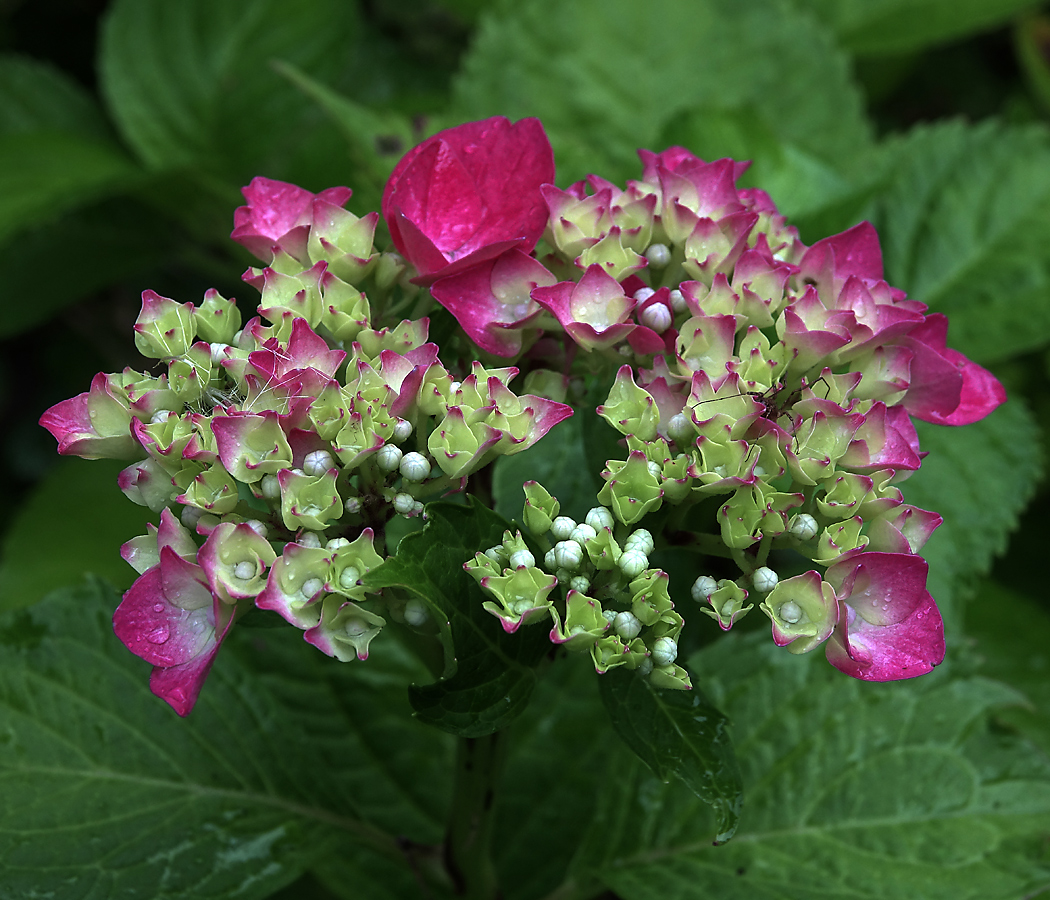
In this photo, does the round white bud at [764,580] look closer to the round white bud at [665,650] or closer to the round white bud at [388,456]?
the round white bud at [665,650]

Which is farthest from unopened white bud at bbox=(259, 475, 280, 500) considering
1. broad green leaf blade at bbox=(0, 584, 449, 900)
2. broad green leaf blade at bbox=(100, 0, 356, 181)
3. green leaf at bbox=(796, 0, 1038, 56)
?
green leaf at bbox=(796, 0, 1038, 56)

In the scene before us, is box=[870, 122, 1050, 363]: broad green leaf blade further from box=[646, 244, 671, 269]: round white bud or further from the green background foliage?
box=[646, 244, 671, 269]: round white bud

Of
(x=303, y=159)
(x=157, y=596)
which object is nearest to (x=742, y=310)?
(x=157, y=596)

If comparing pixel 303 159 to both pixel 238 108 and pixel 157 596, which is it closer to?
pixel 238 108

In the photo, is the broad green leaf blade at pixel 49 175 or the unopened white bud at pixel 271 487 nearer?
the unopened white bud at pixel 271 487

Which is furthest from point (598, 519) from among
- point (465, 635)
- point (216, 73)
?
point (216, 73)

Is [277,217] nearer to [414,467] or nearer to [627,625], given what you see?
[414,467]

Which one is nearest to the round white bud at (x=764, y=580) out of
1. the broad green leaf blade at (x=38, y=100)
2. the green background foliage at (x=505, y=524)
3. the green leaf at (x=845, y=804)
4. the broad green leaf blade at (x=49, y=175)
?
the green background foliage at (x=505, y=524)
